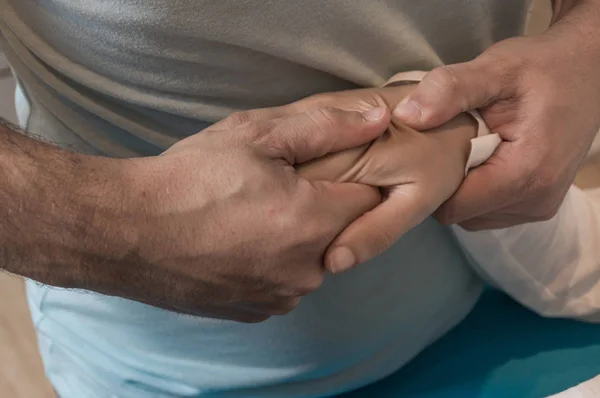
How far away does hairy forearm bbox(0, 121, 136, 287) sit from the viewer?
440 millimetres

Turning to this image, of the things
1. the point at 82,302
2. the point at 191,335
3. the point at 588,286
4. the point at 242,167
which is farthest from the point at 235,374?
the point at 588,286

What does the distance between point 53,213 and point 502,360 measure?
1.82 feet

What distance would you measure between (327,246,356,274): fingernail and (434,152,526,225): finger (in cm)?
13

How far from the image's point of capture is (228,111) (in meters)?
0.58

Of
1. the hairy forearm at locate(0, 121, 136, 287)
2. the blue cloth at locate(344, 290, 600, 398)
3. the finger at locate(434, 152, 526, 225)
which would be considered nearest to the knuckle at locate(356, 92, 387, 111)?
the finger at locate(434, 152, 526, 225)

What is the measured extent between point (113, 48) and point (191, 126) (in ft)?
0.33

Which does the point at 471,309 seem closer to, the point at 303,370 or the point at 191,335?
the point at 303,370

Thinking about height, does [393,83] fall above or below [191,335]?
above

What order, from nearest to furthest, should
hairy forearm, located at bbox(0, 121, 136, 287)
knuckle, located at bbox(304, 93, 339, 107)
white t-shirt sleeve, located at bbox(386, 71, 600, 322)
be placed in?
hairy forearm, located at bbox(0, 121, 136, 287) < knuckle, located at bbox(304, 93, 339, 107) < white t-shirt sleeve, located at bbox(386, 71, 600, 322)

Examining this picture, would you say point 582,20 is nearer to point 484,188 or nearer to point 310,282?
point 484,188

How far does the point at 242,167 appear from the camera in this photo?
459mm

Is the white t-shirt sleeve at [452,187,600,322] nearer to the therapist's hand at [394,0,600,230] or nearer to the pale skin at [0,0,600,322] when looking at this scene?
the therapist's hand at [394,0,600,230]

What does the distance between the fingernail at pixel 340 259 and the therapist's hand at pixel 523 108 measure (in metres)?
0.12

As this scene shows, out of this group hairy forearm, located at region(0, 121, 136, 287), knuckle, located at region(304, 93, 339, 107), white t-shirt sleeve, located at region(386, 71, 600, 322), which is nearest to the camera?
hairy forearm, located at region(0, 121, 136, 287)
